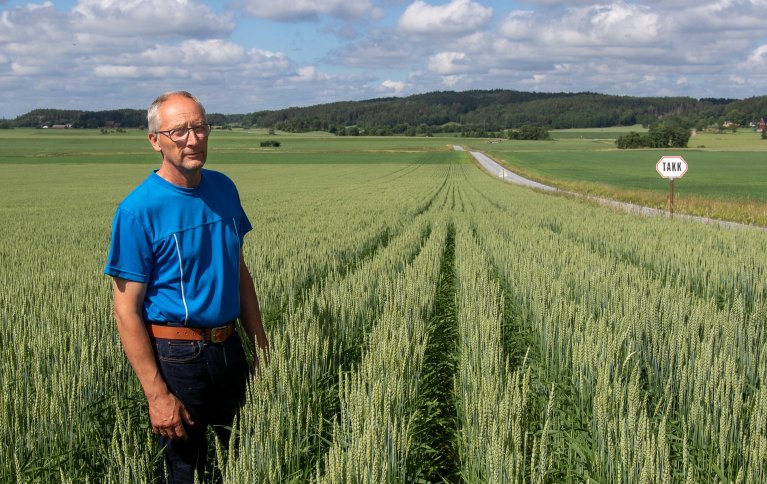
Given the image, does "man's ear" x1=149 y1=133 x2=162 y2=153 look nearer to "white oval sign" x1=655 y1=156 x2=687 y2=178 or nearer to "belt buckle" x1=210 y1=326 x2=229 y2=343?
"belt buckle" x1=210 y1=326 x2=229 y2=343

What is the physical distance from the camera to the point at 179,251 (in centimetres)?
285

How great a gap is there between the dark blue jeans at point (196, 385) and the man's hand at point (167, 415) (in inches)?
4.2

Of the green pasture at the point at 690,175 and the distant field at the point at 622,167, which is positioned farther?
the green pasture at the point at 690,175

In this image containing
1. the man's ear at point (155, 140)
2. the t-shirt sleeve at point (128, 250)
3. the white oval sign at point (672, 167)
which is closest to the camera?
the t-shirt sleeve at point (128, 250)

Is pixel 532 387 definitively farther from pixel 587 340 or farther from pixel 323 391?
pixel 323 391

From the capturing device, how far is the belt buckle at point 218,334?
3.01 metres

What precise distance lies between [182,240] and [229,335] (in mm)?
567

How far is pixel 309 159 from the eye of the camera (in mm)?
84562

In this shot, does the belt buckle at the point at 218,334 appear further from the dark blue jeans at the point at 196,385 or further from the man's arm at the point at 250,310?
the man's arm at the point at 250,310

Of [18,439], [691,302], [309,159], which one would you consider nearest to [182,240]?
[18,439]

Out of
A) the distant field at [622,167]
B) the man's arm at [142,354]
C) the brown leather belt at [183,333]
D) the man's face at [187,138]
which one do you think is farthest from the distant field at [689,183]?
the man's arm at [142,354]

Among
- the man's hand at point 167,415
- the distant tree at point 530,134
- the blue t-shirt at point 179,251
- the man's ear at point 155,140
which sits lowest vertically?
the man's hand at point 167,415

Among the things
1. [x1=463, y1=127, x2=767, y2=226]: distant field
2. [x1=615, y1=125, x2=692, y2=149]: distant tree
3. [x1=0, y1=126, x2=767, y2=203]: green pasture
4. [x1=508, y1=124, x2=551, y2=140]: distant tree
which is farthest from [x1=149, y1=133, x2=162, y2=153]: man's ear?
[x1=508, y1=124, x2=551, y2=140]: distant tree

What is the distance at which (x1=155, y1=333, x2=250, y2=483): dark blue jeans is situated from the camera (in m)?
2.90
